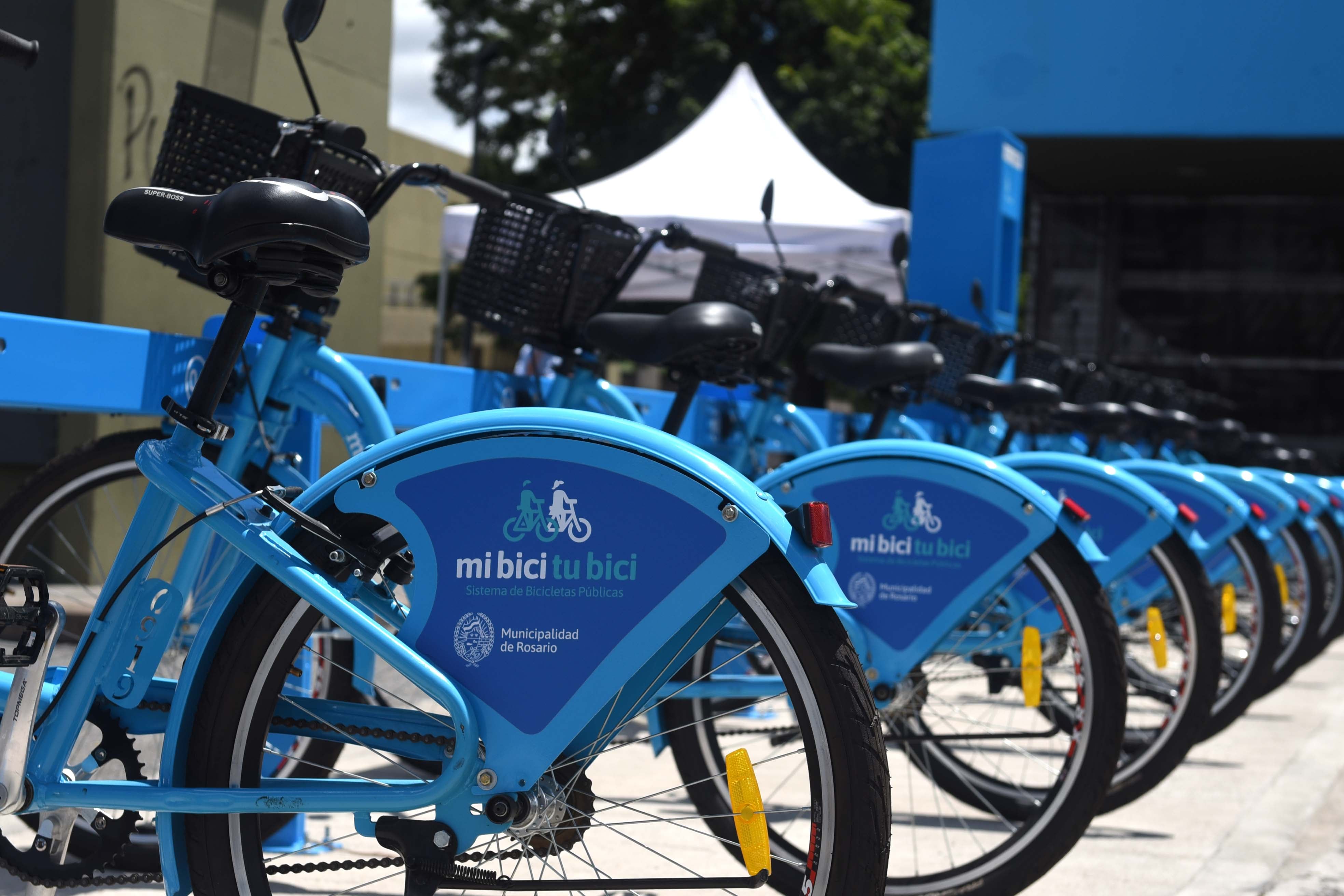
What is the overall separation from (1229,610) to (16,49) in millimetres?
4149

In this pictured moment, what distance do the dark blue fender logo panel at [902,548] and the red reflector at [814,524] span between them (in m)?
1.25

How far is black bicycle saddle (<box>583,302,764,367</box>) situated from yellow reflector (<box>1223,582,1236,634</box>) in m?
2.52

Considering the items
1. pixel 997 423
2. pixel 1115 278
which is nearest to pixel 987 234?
pixel 997 423

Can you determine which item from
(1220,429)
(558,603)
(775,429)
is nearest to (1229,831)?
(775,429)

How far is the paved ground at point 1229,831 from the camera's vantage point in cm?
332

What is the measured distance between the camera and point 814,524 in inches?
73.2

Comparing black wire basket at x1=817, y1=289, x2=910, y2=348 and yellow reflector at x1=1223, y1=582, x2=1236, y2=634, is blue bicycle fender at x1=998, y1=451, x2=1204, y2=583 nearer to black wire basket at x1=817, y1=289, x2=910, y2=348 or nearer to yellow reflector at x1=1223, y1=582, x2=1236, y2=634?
yellow reflector at x1=1223, y1=582, x2=1236, y2=634

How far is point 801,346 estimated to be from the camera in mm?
17297

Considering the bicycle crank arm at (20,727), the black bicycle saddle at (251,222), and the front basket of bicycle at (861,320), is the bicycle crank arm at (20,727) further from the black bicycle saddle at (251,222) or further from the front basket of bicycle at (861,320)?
the front basket of bicycle at (861,320)

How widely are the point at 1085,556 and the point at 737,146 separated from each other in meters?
7.29

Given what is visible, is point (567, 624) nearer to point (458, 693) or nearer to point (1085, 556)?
point (458, 693)

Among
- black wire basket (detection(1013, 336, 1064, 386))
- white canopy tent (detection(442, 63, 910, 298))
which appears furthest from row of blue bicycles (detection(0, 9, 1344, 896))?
white canopy tent (detection(442, 63, 910, 298))

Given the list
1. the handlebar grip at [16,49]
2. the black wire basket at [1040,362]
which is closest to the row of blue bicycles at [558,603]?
the handlebar grip at [16,49]

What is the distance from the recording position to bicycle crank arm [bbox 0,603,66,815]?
1.95 metres
